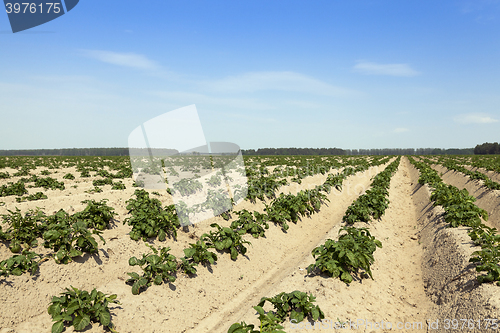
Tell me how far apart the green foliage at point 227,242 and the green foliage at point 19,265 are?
368 centimetres

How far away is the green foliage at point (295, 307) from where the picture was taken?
450 cm

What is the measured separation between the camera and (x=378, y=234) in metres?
9.72

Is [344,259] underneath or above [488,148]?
underneath

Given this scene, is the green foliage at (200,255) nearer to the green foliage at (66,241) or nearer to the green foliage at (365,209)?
the green foliage at (66,241)

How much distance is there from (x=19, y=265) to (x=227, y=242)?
4491mm

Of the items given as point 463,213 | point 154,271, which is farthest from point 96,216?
point 463,213

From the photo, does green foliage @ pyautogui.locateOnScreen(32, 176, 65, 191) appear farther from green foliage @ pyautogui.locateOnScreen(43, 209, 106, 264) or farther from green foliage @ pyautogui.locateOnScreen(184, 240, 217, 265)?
green foliage @ pyautogui.locateOnScreen(184, 240, 217, 265)

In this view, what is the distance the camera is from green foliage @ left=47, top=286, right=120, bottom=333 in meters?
4.32

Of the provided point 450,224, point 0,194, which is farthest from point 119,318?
point 0,194

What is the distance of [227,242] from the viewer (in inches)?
295

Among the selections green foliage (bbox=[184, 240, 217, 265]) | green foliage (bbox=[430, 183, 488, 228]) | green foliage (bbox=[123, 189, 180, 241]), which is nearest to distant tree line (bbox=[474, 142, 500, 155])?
green foliage (bbox=[430, 183, 488, 228])

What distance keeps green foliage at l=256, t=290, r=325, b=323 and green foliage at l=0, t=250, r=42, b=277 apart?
183 inches

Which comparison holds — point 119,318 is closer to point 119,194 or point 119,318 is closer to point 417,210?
point 119,194

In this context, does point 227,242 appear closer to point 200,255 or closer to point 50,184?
point 200,255
